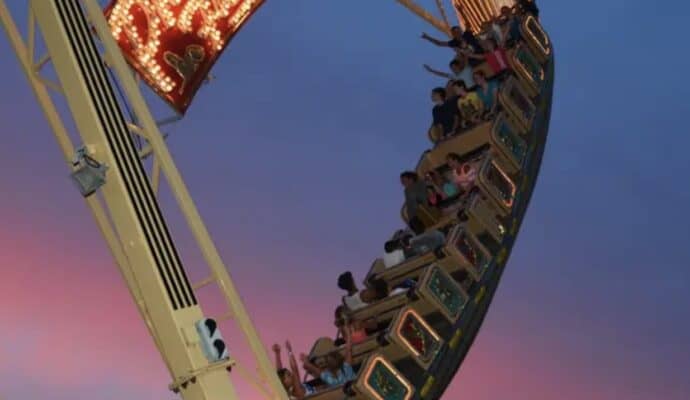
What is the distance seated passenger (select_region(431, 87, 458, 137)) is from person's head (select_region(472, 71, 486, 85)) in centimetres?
40

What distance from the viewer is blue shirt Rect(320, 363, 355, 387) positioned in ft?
40.4

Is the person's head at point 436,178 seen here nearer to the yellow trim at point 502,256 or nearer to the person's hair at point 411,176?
the person's hair at point 411,176

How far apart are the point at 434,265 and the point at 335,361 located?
1417 millimetres

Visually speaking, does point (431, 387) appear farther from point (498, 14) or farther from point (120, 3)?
point (498, 14)

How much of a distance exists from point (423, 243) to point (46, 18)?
19.7 feet

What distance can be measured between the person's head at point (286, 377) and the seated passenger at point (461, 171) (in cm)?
334

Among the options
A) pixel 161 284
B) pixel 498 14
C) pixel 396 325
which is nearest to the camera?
pixel 161 284

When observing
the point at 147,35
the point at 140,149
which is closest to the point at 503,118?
the point at 147,35

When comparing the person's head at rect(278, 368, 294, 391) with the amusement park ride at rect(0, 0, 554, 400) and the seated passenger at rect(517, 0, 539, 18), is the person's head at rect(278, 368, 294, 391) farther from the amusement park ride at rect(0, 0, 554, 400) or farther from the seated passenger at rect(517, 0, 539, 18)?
the seated passenger at rect(517, 0, 539, 18)

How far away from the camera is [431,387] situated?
11922 mm

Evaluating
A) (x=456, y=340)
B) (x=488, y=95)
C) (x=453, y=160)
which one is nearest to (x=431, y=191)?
(x=453, y=160)

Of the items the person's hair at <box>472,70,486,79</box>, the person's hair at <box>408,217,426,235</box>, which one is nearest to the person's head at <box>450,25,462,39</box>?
the person's hair at <box>472,70,486,79</box>

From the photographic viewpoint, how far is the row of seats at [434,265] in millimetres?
11930

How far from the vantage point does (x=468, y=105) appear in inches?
609
